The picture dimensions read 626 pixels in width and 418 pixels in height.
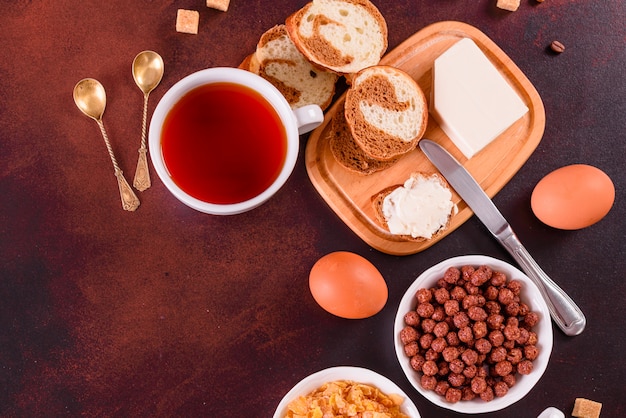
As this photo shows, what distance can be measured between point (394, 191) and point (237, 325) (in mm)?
Answer: 503

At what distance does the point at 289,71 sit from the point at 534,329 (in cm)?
83

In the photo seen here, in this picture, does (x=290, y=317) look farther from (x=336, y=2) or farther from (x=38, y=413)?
(x=336, y=2)

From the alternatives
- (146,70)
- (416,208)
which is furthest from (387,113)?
(146,70)

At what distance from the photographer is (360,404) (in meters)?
1.35

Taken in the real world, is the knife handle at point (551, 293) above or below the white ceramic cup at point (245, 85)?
below

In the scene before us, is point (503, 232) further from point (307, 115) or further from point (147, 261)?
point (147, 261)

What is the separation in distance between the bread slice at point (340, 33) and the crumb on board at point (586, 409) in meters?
0.97

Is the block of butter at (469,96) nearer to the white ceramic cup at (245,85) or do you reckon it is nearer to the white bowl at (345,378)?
the white ceramic cup at (245,85)

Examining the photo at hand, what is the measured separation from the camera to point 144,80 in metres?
1.48

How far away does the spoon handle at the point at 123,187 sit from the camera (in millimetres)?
1470

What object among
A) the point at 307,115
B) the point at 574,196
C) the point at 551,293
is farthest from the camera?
the point at 551,293

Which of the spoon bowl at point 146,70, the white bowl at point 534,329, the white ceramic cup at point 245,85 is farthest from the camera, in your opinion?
the spoon bowl at point 146,70

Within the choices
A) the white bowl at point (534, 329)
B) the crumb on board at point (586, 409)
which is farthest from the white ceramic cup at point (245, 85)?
the crumb on board at point (586, 409)

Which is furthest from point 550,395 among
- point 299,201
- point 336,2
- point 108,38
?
point 108,38
